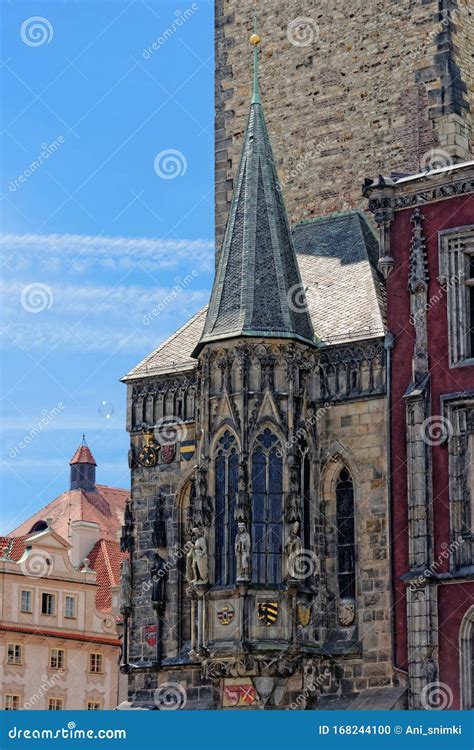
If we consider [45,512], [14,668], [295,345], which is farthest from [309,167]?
[45,512]

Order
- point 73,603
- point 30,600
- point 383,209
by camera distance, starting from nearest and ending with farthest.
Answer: point 383,209, point 30,600, point 73,603

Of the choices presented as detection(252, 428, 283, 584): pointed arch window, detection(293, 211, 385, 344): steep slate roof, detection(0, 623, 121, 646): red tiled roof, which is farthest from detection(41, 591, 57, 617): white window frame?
detection(252, 428, 283, 584): pointed arch window

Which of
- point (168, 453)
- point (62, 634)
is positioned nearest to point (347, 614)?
point (168, 453)

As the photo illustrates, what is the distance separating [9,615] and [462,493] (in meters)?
31.0

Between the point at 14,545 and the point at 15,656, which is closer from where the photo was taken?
the point at 15,656

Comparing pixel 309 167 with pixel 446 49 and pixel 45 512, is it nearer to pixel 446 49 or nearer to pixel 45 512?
pixel 446 49

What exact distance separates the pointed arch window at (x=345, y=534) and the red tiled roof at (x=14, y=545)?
102 feet

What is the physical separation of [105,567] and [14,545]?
11.3 ft

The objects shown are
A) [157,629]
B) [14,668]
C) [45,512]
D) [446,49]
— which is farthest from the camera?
[45,512]

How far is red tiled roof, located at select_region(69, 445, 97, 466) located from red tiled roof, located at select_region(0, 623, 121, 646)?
17540mm

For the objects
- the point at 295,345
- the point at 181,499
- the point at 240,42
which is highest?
the point at 240,42

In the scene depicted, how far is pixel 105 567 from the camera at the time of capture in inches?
2616

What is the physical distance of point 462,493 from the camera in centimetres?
3159

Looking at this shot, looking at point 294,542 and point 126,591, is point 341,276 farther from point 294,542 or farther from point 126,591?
point 126,591
